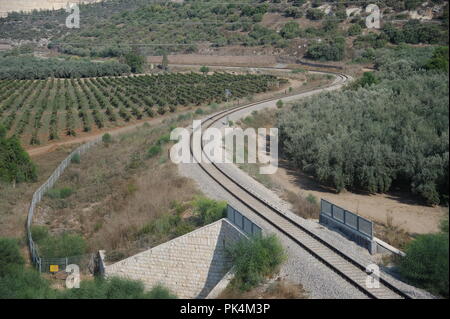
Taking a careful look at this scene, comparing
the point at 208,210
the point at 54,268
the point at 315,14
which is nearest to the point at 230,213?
the point at 208,210

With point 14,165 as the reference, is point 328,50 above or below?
above

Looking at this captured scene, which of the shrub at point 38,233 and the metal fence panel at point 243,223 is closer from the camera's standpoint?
the metal fence panel at point 243,223

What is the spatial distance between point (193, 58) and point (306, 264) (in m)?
78.4

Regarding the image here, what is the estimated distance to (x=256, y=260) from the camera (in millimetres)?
13773

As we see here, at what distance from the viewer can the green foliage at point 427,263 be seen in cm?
1188

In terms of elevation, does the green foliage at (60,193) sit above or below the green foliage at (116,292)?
below

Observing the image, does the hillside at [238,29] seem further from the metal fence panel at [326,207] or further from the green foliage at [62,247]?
the green foliage at [62,247]

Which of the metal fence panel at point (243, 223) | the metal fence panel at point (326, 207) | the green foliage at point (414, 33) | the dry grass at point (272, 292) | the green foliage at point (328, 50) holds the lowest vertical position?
the dry grass at point (272, 292)

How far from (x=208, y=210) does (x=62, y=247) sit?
5.23 meters

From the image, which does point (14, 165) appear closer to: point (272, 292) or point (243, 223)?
point (243, 223)

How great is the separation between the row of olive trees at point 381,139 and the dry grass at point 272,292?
9683 millimetres

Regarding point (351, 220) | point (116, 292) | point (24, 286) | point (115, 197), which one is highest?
point (351, 220)

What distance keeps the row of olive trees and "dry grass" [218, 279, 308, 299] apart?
9683 millimetres

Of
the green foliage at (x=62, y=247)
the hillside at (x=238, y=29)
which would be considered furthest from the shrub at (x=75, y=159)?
the hillside at (x=238, y=29)
